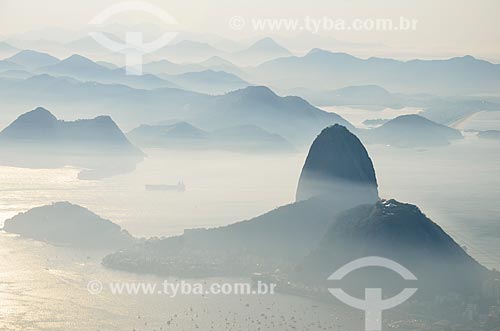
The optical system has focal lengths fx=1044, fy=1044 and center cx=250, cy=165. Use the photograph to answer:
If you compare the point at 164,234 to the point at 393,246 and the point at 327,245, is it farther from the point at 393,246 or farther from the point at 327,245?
the point at 393,246

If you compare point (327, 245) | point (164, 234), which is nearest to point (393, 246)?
point (327, 245)

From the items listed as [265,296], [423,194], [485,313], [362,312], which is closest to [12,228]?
[265,296]

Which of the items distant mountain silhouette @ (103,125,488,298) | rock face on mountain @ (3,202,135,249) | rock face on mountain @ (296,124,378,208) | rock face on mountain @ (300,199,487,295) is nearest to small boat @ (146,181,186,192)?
rock face on mountain @ (3,202,135,249)

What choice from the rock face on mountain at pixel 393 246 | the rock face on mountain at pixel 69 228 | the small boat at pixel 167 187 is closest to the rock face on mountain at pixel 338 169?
the rock face on mountain at pixel 393 246

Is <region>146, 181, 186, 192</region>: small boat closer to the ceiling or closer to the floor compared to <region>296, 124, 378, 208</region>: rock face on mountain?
closer to the ceiling

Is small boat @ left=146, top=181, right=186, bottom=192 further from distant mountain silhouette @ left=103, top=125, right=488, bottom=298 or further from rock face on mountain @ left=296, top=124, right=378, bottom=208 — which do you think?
distant mountain silhouette @ left=103, top=125, right=488, bottom=298

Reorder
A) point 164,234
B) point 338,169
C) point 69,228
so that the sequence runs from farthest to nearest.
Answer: point 164,234
point 69,228
point 338,169

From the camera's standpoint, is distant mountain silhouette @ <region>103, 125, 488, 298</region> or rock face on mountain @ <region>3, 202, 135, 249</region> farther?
rock face on mountain @ <region>3, 202, 135, 249</region>

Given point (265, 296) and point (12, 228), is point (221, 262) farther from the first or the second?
point (12, 228)
